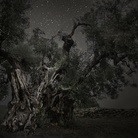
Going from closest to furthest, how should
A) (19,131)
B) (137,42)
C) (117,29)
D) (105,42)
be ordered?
(19,131)
(137,42)
(117,29)
(105,42)

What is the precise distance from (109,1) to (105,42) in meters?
5.35

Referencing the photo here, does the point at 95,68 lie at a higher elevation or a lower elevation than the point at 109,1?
lower

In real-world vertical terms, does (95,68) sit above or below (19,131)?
above

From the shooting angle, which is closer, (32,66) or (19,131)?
(19,131)

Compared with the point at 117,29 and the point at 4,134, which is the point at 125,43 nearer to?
the point at 117,29

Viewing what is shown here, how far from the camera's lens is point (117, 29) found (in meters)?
18.5

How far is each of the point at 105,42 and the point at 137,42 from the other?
3619 millimetres

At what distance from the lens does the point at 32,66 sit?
2484 cm

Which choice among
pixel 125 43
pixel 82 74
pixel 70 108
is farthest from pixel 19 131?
pixel 125 43

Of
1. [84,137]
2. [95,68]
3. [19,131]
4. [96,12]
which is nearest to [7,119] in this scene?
[19,131]

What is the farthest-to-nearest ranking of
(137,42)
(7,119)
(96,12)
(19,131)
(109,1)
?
(96,12) → (109,1) → (137,42) → (7,119) → (19,131)

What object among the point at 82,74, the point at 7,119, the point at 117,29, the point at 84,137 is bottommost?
the point at 84,137

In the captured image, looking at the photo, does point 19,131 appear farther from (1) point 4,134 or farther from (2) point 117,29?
(2) point 117,29

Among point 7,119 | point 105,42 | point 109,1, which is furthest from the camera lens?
point 109,1
